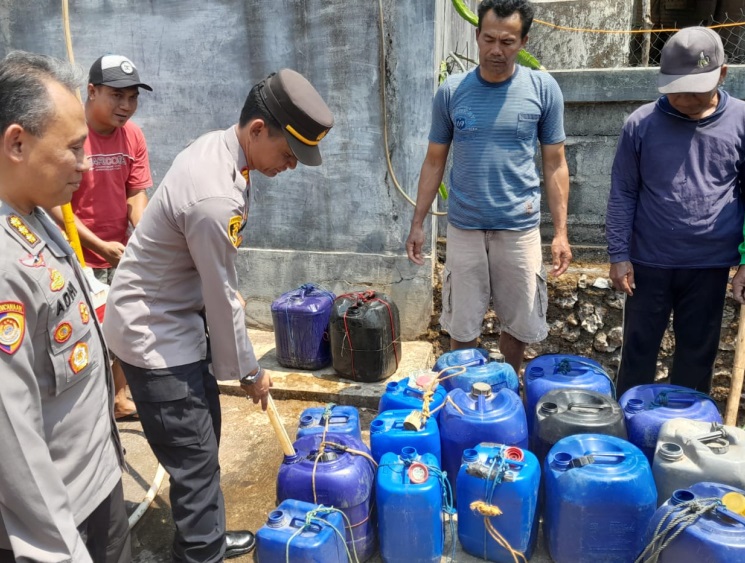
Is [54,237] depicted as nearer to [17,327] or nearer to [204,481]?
[17,327]

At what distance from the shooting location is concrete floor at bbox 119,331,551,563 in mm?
3039

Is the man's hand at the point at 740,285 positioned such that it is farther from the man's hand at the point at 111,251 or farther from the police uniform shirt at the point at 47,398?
the man's hand at the point at 111,251

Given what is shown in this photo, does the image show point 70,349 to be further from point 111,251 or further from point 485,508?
point 111,251

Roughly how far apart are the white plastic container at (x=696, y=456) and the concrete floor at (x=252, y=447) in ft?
2.02

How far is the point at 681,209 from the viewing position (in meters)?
3.19

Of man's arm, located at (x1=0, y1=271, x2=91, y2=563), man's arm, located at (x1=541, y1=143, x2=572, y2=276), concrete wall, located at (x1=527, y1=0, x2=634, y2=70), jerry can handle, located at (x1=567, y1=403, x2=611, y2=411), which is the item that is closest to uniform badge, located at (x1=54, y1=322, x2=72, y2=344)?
man's arm, located at (x1=0, y1=271, x2=91, y2=563)

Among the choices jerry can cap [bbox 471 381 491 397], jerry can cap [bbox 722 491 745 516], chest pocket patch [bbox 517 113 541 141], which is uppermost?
chest pocket patch [bbox 517 113 541 141]

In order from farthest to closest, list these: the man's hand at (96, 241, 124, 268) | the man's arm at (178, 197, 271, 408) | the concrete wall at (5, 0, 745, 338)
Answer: the concrete wall at (5, 0, 745, 338)
the man's hand at (96, 241, 124, 268)
the man's arm at (178, 197, 271, 408)

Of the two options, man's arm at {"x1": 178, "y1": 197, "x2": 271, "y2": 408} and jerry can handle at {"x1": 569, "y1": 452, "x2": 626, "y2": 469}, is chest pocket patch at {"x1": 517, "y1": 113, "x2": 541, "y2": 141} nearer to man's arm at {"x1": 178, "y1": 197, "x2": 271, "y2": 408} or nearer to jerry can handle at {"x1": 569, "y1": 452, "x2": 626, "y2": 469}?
jerry can handle at {"x1": 569, "y1": 452, "x2": 626, "y2": 469}

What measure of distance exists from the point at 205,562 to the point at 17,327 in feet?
5.13

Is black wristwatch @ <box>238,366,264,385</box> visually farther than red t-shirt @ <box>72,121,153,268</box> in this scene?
No

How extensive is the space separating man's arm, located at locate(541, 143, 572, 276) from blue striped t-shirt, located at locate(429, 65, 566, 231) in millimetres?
91

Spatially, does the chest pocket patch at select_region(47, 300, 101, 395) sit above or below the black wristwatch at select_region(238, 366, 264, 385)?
above

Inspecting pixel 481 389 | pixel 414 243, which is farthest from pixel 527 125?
pixel 481 389
